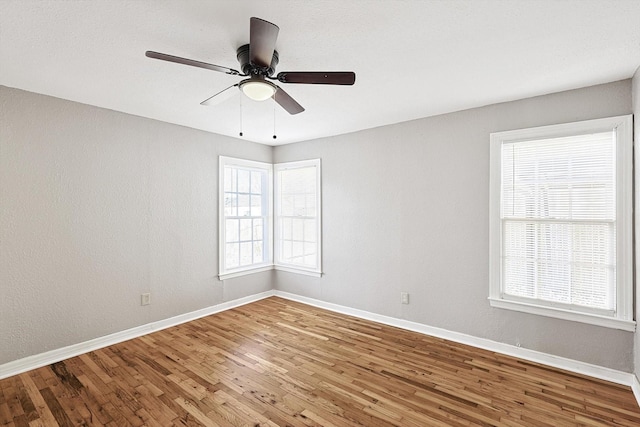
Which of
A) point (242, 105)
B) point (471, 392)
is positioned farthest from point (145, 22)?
point (471, 392)

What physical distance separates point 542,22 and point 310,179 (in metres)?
3.39

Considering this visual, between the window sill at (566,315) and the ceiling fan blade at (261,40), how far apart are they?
3056mm

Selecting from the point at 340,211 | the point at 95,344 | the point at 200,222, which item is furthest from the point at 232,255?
the point at 95,344

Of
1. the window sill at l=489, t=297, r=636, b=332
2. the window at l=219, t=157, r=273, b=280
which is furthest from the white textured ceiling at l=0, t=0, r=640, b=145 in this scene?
the window sill at l=489, t=297, r=636, b=332

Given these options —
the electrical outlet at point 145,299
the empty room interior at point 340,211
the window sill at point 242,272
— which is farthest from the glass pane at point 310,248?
the electrical outlet at point 145,299

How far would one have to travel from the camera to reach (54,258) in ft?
9.85

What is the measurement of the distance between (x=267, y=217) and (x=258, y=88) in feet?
11.0

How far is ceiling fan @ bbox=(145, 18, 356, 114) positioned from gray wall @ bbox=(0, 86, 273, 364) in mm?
1863

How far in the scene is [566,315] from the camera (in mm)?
2812

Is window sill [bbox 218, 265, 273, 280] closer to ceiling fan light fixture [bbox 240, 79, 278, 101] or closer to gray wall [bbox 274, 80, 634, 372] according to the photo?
gray wall [bbox 274, 80, 634, 372]

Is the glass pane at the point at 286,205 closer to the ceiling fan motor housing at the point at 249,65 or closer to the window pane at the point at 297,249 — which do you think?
the window pane at the point at 297,249

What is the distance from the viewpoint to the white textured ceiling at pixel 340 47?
173 centimetres

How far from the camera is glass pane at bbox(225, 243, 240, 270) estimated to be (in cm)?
459

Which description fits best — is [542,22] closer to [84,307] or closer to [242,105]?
[242,105]
